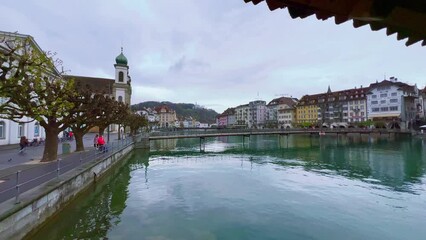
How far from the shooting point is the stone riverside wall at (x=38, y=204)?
9.08 metres

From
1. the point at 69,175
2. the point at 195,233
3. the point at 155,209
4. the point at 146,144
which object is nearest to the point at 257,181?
the point at 155,209

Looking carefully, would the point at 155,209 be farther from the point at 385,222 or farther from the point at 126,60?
the point at 126,60

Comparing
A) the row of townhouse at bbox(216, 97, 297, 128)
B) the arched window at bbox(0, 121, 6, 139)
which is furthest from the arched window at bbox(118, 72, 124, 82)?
the row of townhouse at bbox(216, 97, 297, 128)

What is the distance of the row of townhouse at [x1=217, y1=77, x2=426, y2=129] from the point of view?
93125 millimetres

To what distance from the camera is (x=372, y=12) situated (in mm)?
2812

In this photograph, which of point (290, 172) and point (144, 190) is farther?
point (290, 172)

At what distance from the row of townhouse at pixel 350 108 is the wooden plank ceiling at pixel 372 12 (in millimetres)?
104365

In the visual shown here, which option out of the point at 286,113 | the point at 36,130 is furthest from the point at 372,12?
the point at 286,113

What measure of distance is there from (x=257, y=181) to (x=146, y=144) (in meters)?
31.9

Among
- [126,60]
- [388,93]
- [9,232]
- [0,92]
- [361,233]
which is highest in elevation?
[126,60]

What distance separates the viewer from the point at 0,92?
10.6 meters

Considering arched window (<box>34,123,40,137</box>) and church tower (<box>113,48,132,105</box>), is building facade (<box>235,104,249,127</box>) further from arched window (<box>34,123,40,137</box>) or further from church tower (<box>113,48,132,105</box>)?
arched window (<box>34,123,40,137</box>)

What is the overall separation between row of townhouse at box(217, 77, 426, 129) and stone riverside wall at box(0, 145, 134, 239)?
10018 centimetres

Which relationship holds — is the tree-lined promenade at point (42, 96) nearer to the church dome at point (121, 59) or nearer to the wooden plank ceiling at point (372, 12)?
the wooden plank ceiling at point (372, 12)
